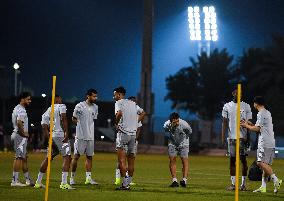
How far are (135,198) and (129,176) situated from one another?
125 inches

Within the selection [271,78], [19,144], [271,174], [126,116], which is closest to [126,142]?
[126,116]

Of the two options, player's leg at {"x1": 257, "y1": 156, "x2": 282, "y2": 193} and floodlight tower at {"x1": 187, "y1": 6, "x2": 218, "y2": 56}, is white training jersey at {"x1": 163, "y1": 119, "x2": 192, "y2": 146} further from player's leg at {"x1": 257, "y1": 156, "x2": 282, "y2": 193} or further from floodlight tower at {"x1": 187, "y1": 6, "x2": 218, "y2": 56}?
floodlight tower at {"x1": 187, "y1": 6, "x2": 218, "y2": 56}

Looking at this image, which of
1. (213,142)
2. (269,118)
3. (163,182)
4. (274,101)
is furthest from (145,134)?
(269,118)

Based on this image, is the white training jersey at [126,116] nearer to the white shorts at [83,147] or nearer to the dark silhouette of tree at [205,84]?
the white shorts at [83,147]

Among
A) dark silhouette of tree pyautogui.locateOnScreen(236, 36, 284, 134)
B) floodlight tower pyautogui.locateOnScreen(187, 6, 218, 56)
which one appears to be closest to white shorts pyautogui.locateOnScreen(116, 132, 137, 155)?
dark silhouette of tree pyautogui.locateOnScreen(236, 36, 284, 134)

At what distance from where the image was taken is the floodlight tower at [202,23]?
101 meters

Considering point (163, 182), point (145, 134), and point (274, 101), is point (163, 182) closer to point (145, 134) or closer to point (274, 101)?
point (145, 134)

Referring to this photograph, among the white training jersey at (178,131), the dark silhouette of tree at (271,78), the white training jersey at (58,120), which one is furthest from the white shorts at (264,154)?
the dark silhouette of tree at (271,78)

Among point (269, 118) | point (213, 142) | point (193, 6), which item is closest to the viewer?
point (269, 118)

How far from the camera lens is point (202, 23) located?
10288cm

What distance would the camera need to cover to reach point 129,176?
75.3 feet

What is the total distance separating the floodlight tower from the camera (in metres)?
101

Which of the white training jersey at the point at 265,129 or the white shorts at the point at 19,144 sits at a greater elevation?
the white training jersey at the point at 265,129

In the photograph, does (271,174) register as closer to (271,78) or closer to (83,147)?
(83,147)
